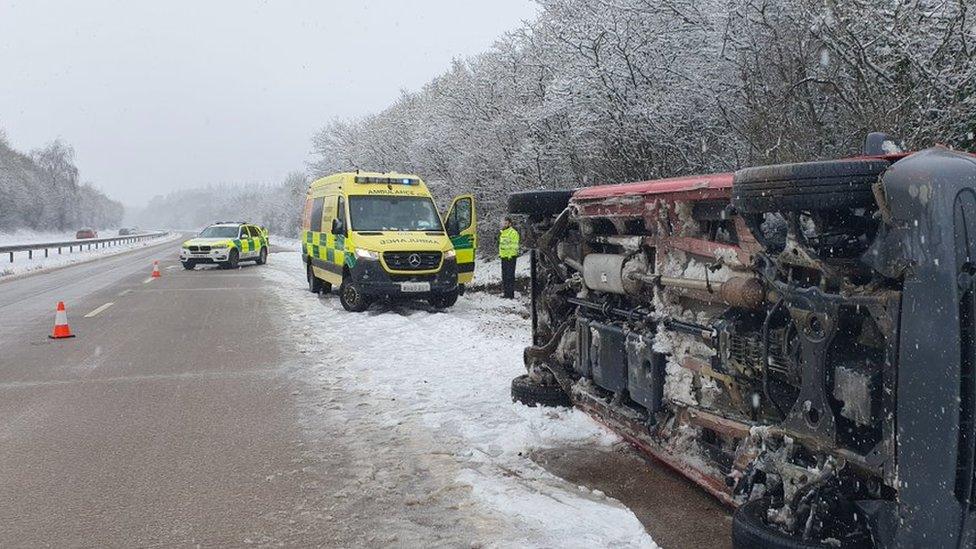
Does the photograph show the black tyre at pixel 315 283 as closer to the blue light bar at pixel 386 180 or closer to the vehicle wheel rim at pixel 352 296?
the blue light bar at pixel 386 180

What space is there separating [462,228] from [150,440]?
8.76 metres

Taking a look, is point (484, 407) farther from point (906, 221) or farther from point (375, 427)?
point (906, 221)

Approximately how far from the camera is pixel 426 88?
141ft

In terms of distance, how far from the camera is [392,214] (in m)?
13.4

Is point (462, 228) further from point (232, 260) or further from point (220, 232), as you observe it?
point (220, 232)

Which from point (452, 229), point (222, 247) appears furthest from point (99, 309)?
point (222, 247)

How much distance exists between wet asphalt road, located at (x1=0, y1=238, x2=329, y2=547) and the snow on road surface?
53 centimetres

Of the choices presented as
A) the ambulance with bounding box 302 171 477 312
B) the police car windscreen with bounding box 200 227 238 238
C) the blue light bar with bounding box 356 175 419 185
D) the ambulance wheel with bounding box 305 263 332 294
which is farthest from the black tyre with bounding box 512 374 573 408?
the police car windscreen with bounding box 200 227 238 238

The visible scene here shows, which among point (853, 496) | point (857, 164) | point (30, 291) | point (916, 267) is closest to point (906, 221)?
point (916, 267)

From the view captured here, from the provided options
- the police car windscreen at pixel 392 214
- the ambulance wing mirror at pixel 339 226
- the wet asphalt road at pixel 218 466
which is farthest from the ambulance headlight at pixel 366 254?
the wet asphalt road at pixel 218 466

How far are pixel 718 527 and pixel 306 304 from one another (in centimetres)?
1178

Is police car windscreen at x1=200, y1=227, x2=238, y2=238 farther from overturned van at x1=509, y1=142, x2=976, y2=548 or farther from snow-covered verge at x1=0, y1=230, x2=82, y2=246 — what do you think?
snow-covered verge at x1=0, y1=230, x2=82, y2=246

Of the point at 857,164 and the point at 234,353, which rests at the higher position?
the point at 857,164

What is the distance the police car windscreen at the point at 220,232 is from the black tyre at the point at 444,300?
16.7 meters
